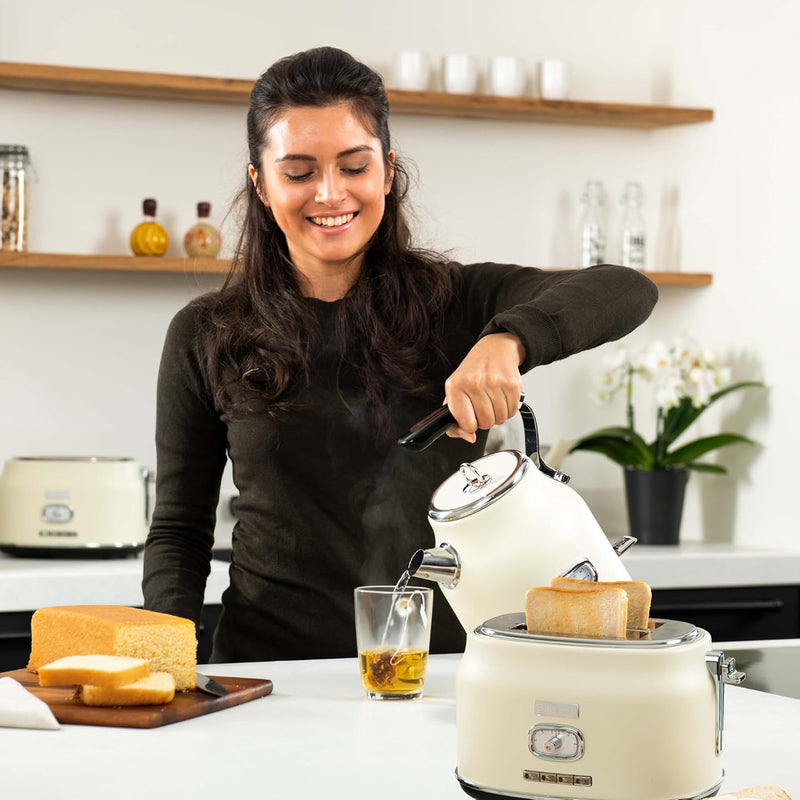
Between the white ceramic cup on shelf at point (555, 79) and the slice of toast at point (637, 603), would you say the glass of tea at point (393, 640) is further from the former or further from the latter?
the white ceramic cup on shelf at point (555, 79)

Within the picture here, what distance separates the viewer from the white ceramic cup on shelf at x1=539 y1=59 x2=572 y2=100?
10.4 feet

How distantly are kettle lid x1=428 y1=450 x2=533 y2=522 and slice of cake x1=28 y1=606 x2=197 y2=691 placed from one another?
278 mm

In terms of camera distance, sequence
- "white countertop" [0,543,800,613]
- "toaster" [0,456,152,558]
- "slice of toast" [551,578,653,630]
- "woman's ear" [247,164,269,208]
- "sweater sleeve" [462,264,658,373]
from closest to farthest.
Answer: "slice of toast" [551,578,653,630], "sweater sleeve" [462,264,658,373], "woman's ear" [247,164,269,208], "white countertop" [0,543,800,613], "toaster" [0,456,152,558]

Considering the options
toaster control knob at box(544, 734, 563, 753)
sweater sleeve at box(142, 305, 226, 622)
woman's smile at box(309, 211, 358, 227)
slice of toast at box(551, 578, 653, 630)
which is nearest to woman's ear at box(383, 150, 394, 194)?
woman's smile at box(309, 211, 358, 227)

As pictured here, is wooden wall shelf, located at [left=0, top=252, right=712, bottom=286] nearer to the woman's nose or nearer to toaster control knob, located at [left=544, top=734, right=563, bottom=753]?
the woman's nose

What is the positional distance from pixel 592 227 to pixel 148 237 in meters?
1.09

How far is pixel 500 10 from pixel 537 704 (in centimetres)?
269

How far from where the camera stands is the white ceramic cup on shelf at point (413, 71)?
10.1ft

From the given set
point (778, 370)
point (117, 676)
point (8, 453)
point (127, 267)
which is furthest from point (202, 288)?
point (117, 676)

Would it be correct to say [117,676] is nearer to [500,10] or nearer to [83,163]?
[83,163]

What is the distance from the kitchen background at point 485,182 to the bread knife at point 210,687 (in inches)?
72.3

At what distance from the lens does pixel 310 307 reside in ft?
5.60

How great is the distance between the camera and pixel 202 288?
3006 mm

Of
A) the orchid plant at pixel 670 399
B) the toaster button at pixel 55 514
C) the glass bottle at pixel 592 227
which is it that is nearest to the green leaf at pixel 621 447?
the orchid plant at pixel 670 399
